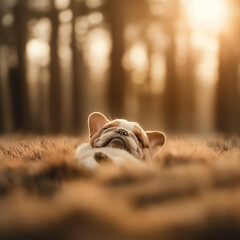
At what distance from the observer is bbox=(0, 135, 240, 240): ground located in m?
0.99

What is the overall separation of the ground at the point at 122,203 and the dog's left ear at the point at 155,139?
91 centimetres

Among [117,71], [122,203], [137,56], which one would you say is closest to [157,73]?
[137,56]

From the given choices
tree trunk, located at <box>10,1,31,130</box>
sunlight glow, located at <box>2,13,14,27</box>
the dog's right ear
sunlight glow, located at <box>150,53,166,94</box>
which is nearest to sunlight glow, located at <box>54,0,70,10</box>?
tree trunk, located at <box>10,1,31,130</box>

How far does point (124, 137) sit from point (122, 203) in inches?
48.6

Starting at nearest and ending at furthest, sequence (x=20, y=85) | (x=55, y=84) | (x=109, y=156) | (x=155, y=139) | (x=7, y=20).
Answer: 1. (x=109, y=156)
2. (x=155, y=139)
3. (x=55, y=84)
4. (x=20, y=85)
5. (x=7, y=20)

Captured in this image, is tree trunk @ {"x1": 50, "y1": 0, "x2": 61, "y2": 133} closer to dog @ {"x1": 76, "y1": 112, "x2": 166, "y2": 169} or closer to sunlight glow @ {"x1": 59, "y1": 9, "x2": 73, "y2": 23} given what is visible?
sunlight glow @ {"x1": 59, "y1": 9, "x2": 73, "y2": 23}

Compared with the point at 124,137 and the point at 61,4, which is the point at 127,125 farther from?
the point at 61,4

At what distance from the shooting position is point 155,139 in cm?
271

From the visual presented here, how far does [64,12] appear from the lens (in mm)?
7016

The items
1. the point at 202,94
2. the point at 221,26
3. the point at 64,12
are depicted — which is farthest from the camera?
the point at 202,94

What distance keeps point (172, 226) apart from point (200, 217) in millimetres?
103

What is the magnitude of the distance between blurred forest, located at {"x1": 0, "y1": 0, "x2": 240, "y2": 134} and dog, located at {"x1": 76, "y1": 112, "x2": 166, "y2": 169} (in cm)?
356

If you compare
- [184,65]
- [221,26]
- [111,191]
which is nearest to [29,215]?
[111,191]

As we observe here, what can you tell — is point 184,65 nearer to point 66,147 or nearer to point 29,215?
point 66,147
